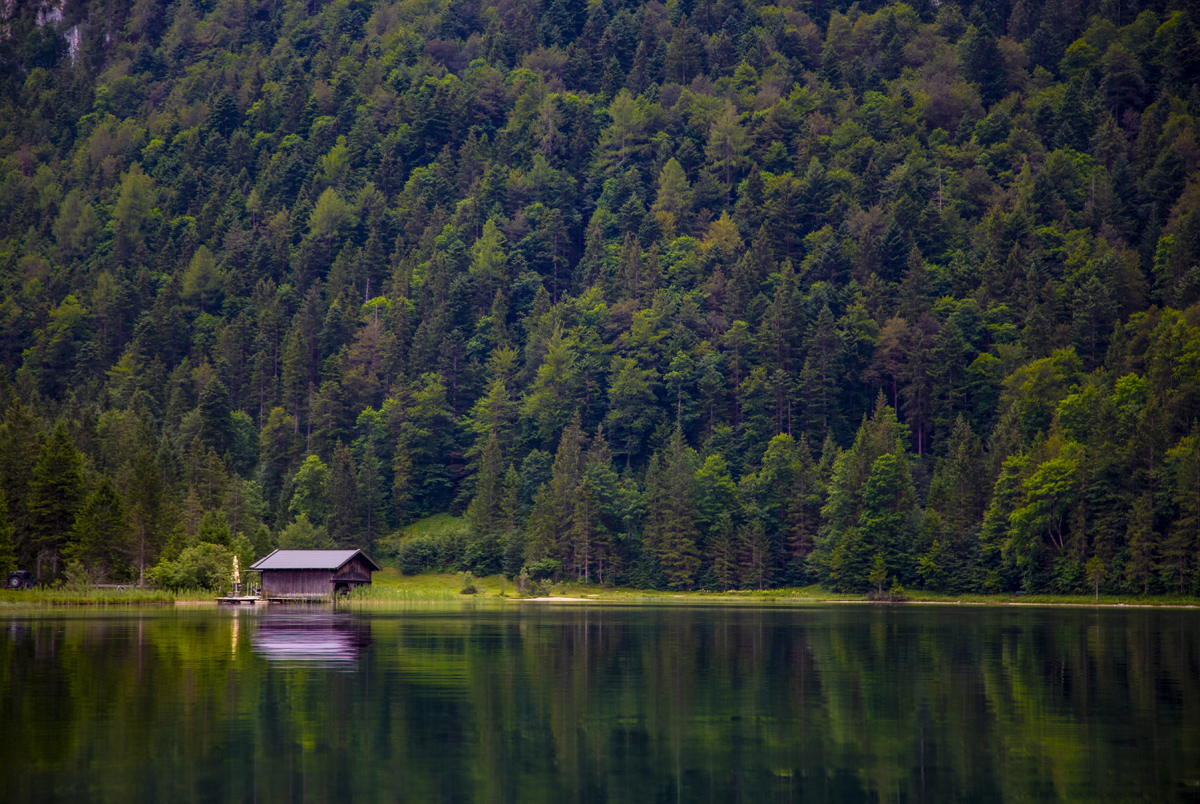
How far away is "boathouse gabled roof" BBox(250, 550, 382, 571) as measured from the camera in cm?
11644

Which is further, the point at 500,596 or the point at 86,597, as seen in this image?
the point at 500,596

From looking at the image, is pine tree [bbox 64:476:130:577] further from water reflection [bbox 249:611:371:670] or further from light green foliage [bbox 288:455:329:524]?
light green foliage [bbox 288:455:329:524]

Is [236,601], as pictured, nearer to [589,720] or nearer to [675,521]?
[675,521]

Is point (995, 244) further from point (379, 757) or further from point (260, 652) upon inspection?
point (379, 757)

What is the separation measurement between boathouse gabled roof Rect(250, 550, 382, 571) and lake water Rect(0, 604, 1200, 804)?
56.8m

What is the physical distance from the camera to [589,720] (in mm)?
33281

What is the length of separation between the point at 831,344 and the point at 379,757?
16836 centimetres

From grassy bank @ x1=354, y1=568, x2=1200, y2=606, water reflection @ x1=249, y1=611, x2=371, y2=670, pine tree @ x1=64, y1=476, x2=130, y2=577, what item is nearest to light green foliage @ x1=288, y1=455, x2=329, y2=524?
grassy bank @ x1=354, y1=568, x2=1200, y2=606

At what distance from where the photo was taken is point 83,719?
1238 inches

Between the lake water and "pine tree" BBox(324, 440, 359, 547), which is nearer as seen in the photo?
the lake water

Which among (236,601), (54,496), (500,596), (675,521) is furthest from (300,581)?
(675,521)

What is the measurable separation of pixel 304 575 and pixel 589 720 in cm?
8848

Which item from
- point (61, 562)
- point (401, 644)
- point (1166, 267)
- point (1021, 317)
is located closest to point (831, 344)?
point (1021, 317)

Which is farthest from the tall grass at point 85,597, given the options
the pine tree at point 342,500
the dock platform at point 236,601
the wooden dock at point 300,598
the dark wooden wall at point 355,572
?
the pine tree at point 342,500
